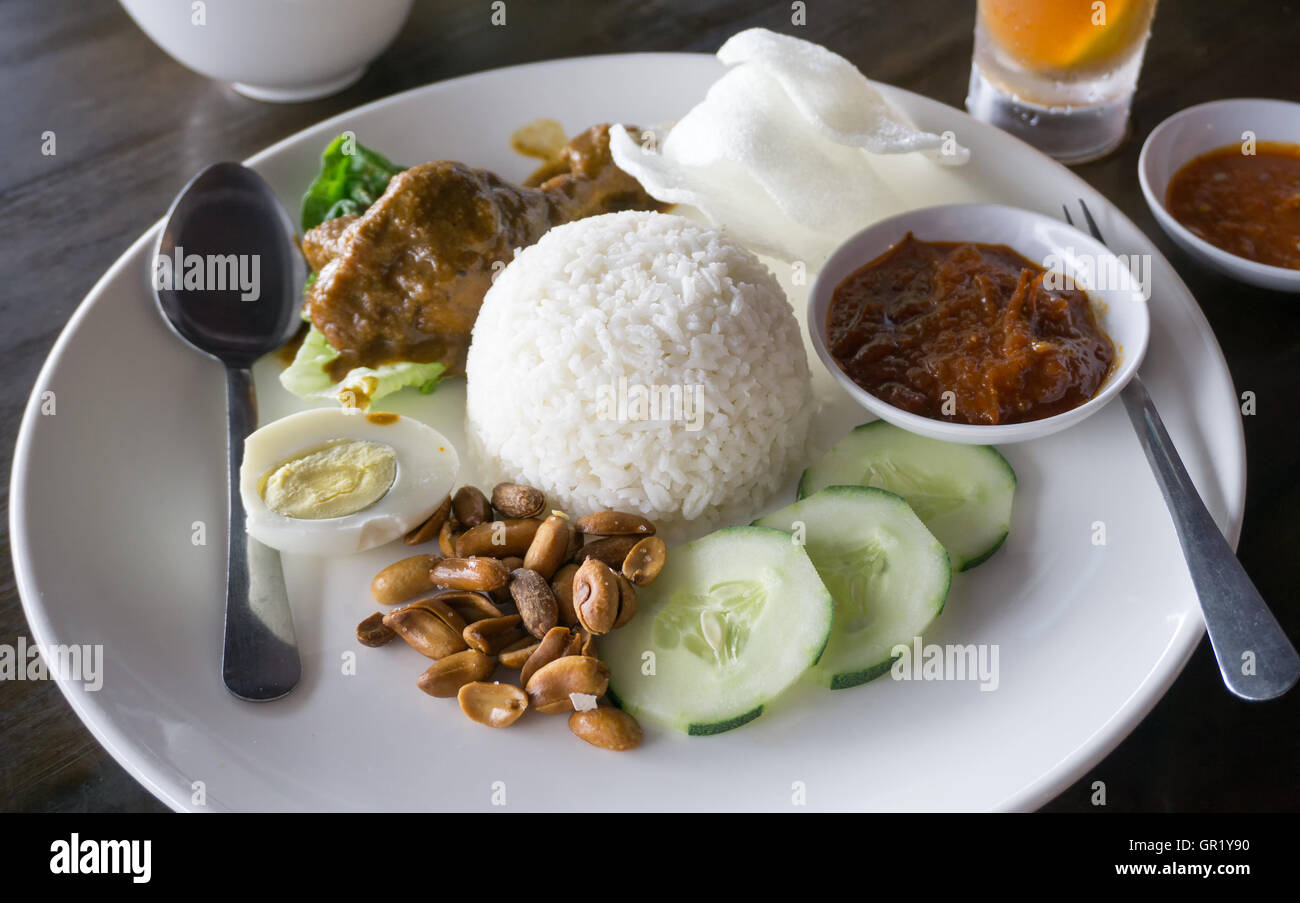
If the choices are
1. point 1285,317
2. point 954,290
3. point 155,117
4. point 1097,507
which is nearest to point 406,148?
point 155,117

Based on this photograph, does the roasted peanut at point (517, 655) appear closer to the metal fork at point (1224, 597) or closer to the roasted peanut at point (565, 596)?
the roasted peanut at point (565, 596)

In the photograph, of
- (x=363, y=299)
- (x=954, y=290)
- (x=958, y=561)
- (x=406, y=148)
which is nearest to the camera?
(x=958, y=561)

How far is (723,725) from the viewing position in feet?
6.73

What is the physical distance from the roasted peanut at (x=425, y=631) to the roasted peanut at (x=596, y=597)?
10.8 inches

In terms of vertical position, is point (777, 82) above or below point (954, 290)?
above

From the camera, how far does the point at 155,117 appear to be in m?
3.83

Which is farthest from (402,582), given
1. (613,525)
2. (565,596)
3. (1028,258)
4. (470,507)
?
(1028,258)

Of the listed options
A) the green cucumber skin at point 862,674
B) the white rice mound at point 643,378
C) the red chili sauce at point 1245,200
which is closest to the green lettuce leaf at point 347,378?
the white rice mound at point 643,378

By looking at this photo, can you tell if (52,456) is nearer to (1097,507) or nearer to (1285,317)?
(1097,507)

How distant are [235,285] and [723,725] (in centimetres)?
186

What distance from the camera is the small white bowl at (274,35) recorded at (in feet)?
10.7

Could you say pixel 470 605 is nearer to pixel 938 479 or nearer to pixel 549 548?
pixel 549 548

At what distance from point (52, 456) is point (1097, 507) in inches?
94.6

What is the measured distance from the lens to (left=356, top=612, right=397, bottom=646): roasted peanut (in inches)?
89.6
